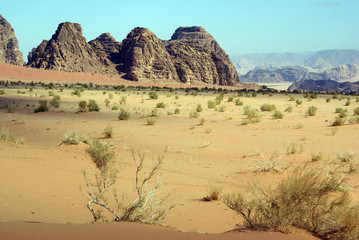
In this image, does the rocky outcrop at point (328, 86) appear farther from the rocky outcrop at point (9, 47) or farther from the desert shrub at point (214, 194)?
the desert shrub at point (214, 194)

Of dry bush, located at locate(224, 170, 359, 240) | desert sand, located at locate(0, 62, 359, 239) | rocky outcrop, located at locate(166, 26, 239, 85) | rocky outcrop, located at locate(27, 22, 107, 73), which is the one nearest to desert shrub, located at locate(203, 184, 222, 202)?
desert sand, located at locate(0, 62, 359, 239)

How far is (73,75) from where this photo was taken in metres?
89.4

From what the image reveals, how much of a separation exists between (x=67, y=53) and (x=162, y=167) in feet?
299

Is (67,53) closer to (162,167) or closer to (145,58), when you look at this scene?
(145,58)

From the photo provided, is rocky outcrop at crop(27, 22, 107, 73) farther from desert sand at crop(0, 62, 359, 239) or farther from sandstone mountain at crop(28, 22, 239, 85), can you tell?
desert sand at crop(0, 62, 359, 239)

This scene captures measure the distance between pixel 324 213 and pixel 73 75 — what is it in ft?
291

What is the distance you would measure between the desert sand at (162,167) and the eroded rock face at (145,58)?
7425 centimetres

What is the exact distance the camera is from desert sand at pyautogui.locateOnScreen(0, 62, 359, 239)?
542cm

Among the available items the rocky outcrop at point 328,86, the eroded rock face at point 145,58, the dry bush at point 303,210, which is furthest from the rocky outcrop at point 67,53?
the dry bush at point 303,210

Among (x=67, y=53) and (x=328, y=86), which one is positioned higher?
(x=67, y=53)

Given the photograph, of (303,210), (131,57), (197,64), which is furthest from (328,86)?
(303,210)

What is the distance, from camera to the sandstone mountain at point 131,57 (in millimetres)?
95812

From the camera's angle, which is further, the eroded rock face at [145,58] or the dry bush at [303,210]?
the eroded rock face at [145,58]

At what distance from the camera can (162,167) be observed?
36.9ft
